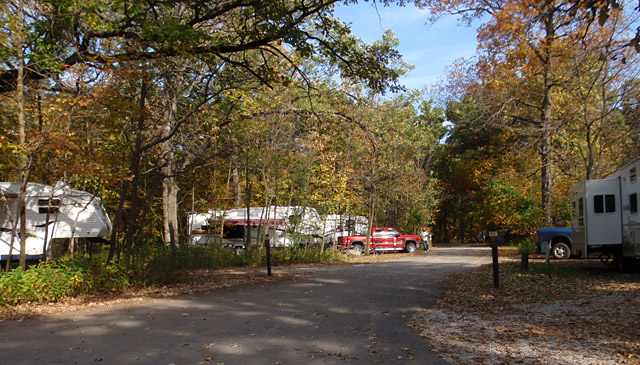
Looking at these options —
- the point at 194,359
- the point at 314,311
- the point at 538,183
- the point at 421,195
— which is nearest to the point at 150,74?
the point at 314,311

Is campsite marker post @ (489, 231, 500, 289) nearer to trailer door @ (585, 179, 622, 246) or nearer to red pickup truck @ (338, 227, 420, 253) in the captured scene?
trailer door @ (585, 179, 622, 246)

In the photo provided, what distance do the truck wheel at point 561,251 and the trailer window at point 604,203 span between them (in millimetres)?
5718

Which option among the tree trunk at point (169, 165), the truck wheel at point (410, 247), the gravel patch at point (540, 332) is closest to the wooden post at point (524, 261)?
the gravel patch at point (540, 332)

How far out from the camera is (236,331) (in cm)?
684

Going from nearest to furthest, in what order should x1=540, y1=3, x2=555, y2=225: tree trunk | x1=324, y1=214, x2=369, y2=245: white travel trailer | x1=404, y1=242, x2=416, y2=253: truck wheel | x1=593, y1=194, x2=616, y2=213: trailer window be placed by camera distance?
x1=593, y1=194, x2=616, y2=213: trailer window, x1=540, y1=3, x2=555, y2=225: tree trunk, x1=324, y1=214, x2=369, y2=245: white travel trailer, x1=404, y1=242, x2=416, y2=253: truck wheel

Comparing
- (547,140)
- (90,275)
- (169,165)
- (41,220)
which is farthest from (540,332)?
(547,140)

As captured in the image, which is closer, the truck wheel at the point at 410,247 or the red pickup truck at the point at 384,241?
the red pickup truck at the point at 384,241

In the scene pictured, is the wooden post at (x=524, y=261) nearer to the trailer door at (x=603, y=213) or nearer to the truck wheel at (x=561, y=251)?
the trailer door at (x=603, y=213)

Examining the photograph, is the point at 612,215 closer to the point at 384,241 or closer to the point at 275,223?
the point at 275,223

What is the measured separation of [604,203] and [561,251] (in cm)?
589

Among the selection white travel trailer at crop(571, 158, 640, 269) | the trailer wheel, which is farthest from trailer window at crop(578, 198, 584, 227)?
the trailer wheel

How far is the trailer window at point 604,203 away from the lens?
14133 mm

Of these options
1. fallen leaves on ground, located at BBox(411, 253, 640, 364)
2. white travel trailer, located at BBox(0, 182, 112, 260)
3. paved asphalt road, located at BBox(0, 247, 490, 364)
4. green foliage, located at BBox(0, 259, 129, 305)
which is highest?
white travel trailer, located at BBox(0, 182, 112, 260)

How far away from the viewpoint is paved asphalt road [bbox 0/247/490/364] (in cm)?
554
